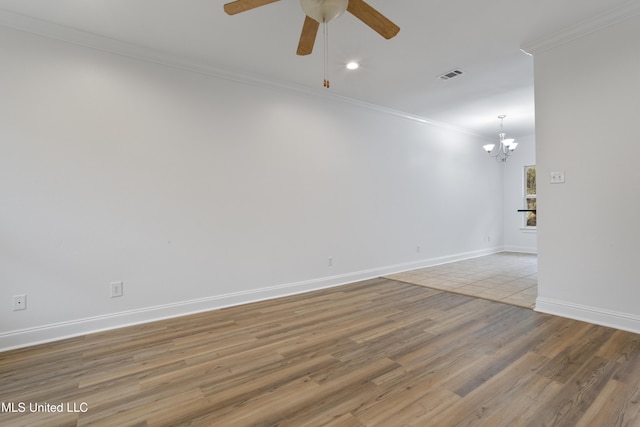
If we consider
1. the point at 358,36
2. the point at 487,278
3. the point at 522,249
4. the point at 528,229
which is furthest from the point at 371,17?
the point at 522,249

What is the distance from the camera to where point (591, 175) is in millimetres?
2721

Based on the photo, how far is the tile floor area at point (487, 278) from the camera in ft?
11.9

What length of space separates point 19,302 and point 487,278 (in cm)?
536

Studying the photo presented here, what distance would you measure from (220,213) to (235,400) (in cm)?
208

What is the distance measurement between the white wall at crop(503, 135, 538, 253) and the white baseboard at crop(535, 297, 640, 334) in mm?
4684

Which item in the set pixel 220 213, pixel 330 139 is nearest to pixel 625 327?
pixel 330 139

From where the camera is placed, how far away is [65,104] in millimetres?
2627

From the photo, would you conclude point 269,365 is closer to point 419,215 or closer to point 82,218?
point 82,218

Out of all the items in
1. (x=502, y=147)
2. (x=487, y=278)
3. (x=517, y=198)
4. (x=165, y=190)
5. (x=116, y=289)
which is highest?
(x=502, y=147)

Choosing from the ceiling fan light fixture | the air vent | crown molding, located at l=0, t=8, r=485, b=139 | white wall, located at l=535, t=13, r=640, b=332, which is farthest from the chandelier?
the ceiling fan light fixture

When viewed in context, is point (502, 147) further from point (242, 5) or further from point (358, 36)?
point (242, 5)

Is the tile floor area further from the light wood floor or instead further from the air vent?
the air vent

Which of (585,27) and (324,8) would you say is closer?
(324,8)

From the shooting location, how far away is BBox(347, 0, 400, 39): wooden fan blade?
183cm
